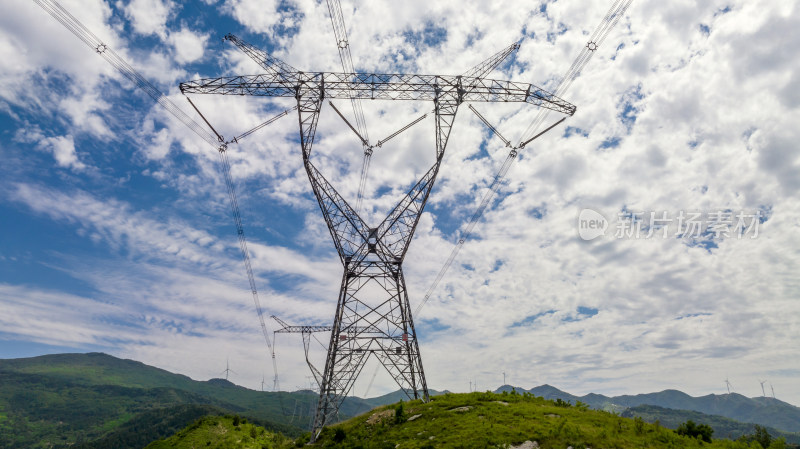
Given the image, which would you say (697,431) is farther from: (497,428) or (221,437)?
(221,437)

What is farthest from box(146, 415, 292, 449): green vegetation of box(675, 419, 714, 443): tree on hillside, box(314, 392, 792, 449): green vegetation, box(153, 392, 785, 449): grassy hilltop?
box(675, 419, 714, 443): tree on hillside

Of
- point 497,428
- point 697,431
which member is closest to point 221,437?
point 497,428

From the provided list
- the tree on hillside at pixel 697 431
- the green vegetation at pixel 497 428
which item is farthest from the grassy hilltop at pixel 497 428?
the tree on hillside at pixel 697 431

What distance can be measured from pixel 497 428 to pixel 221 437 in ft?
178

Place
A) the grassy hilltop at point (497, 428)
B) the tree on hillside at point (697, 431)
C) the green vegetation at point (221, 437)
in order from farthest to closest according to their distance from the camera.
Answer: the green vegetation at point (221, 437) → the tree on hillside at point (697, 431) → the grassy hilltop at point (497, 428)

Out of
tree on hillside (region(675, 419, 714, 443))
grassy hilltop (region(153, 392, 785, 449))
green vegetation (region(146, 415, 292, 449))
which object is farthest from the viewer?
green vegetation (region(146, 415, 292, 449))

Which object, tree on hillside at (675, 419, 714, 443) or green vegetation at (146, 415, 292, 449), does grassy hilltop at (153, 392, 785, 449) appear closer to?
tree on hillside at (675, 419, 714, 443)

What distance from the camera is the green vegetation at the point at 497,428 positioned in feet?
89.5

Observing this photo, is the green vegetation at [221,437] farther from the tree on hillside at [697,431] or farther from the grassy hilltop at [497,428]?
the tree on hillside at [697,431]

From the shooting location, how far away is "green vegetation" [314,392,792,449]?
2728 cm

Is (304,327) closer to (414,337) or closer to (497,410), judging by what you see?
(414,337)

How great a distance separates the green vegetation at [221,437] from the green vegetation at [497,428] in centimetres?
2745

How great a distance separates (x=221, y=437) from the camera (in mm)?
67500

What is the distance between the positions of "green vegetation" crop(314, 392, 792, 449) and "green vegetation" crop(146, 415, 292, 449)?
1081 inches
